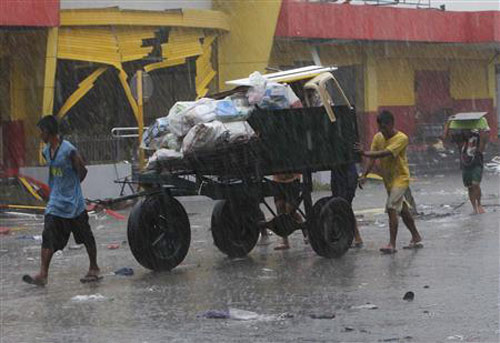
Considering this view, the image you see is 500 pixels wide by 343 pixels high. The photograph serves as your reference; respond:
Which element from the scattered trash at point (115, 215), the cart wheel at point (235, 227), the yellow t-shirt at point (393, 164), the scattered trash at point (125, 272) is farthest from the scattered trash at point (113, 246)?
the scattered trash at point (115, 215)

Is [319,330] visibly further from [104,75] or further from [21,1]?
[104,75]

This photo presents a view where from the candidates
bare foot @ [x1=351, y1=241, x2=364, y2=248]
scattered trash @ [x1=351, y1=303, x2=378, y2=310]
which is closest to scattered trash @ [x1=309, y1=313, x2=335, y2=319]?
scattered trash @ [x1=351, y1=303, x2=378, y2=310]

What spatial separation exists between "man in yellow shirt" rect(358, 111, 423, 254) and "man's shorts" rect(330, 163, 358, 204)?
48 cm

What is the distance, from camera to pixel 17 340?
7688mm

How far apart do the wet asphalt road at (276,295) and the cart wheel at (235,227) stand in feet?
0.67

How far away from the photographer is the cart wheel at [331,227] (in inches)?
442

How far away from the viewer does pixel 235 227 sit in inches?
469

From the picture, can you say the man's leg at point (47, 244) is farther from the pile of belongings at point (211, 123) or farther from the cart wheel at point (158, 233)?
the pile of belongings at point (211, 123)

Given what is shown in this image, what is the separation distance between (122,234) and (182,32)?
953 centimetres

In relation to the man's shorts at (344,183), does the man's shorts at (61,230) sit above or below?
below

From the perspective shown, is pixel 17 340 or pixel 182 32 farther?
pixel 182 32

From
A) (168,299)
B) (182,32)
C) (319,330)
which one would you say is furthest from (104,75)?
(319,330)

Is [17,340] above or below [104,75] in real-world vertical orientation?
below

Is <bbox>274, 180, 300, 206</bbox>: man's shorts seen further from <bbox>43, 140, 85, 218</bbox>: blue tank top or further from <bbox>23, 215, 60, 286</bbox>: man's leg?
<bbox>23, 215, 60, 286</bbox>: man's leg
